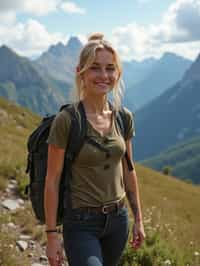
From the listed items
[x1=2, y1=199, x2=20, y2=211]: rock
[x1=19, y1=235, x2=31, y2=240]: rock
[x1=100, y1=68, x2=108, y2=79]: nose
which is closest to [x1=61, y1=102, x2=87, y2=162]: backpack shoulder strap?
[x1=100, y1=68, x2=108, y2=79]: nose

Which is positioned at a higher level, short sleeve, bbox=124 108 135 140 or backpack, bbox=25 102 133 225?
short sleeve, bbox=124 108 135 140

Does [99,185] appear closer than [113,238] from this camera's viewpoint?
Yes

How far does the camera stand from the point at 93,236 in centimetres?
408

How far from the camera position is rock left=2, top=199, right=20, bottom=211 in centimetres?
974

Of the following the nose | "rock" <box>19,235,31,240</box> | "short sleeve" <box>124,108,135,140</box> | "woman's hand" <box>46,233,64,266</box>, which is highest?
the nose

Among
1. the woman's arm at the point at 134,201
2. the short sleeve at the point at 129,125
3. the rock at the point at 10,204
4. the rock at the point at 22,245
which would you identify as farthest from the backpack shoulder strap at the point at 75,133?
the rock at the point at 10,204

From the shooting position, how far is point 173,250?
297 inches

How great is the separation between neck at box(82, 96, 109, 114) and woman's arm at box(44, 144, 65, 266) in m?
0.61

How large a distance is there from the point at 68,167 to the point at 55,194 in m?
0.28

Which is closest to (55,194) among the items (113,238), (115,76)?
(113,238)

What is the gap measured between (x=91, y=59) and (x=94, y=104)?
1.52 feet

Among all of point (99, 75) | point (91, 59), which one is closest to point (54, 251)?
point (99, 75)

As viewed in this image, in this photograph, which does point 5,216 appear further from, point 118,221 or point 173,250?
point 118,221

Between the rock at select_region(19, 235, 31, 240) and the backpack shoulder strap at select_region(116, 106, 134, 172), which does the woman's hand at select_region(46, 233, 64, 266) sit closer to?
the backpack shoulder strap at select_region(116, 106, 134, 172)
